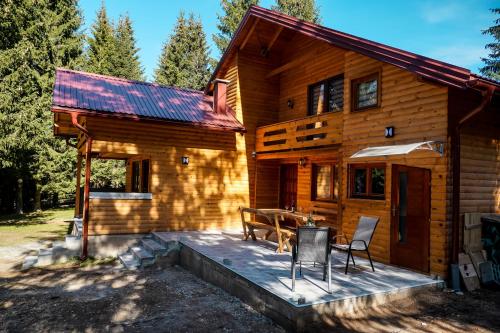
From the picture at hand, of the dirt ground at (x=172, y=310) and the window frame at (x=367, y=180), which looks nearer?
the dirt ground at (x=172, y=310)

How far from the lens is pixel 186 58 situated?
3522cm

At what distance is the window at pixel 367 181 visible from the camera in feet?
28.7

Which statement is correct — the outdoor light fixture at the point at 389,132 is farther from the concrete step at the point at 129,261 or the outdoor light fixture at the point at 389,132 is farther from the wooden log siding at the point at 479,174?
the concrete step at the point at 129,261

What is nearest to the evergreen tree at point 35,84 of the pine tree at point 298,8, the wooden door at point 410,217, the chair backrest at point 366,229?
the chair backrest at point 366,229

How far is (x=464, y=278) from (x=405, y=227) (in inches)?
56.5

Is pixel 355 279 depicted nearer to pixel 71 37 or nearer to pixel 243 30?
pixel 243 30

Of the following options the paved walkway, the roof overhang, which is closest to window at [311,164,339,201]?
the paved walkway

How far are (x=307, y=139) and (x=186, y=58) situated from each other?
2617 centimetres

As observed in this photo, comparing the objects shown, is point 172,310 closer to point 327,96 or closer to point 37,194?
point 327,96

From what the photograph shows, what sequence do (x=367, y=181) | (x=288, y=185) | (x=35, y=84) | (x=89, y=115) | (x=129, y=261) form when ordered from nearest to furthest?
1. (x=367, y=181)
2. (x=129, y=261)
3. (x=89, y=115)
4. (x=288, y=185)
5. (x=35, y=84)

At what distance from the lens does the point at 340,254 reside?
8.98 m

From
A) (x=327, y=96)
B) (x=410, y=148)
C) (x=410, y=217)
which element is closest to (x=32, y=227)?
(x=327, y=96)

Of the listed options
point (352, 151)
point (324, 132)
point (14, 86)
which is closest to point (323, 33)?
point (324, 132)

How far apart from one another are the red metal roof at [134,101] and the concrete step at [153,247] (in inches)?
147
